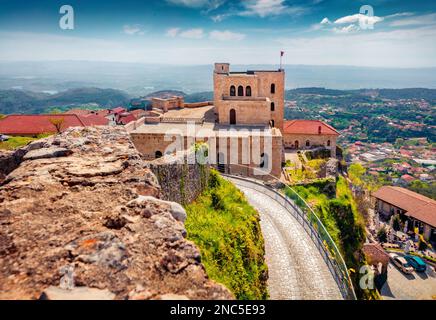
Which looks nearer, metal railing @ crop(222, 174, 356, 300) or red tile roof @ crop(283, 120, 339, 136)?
metal railing @ crop(222, 174, 356, 300)

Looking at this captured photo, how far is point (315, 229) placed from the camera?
15117 millimetres

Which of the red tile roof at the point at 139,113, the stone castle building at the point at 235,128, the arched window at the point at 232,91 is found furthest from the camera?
the red tile roof at the point at 139,113

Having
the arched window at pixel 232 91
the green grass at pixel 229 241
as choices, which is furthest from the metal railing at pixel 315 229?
the arched window at pixel 232 91

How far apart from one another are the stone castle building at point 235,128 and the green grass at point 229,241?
7.01 m

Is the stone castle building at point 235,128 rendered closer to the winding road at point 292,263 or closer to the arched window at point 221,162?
the arched window at point 221,162

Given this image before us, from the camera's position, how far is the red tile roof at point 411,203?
45.9 m

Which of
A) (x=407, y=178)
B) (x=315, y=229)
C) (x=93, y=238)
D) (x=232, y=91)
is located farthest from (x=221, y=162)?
(x=407, y=178)

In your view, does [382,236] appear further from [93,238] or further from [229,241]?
[93,238]

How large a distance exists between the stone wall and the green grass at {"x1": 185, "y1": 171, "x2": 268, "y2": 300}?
0.46m

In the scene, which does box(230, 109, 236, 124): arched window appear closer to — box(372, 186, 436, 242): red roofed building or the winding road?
the winding road

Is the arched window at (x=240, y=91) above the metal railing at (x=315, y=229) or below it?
above

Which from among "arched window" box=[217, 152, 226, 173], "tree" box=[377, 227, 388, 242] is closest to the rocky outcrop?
"arched window" box=[217, 152, 226, 173]

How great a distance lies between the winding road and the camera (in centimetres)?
1153

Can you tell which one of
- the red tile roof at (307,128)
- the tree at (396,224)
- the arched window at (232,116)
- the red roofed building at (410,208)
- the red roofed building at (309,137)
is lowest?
the tree at (396,224)
